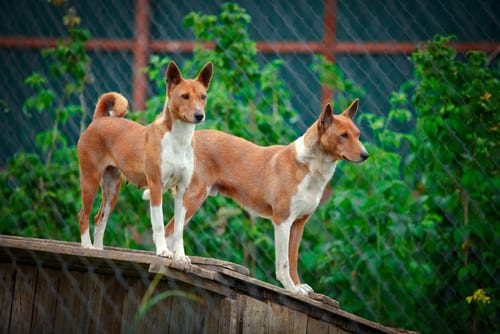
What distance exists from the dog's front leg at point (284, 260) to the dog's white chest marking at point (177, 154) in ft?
2.19

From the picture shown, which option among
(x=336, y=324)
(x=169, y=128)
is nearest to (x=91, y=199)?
(x=169, y=128)

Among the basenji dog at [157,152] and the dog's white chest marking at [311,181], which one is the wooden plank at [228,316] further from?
the dog's white chest marking at [311,181]

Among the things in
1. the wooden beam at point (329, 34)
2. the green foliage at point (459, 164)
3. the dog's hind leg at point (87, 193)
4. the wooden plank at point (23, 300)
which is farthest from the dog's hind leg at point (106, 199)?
the wooden beam at point (329, 34)

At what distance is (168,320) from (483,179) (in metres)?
2.04

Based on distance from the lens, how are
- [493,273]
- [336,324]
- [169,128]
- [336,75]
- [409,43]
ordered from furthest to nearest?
[409,43]
[336,75]
[493,273]
[336,324]
[169,128]

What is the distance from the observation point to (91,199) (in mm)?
4383

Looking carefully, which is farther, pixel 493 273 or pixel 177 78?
pixel 493 273

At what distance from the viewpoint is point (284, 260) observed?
452cm

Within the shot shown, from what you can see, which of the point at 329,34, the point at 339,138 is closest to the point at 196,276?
the point at 339,138

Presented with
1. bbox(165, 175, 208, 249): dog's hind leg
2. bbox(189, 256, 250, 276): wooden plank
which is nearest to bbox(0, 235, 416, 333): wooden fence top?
bbox(189, 256, 250, 276): wooden plank

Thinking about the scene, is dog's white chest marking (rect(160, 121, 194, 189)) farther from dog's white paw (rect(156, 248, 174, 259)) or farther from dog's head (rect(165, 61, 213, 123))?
dog's white paw (rect(156, 248, 174, 259))

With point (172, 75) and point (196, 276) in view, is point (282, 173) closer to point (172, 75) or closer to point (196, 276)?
point (172, 75)

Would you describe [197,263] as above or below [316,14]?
below

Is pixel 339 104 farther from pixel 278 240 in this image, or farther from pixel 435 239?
pixel 278 240
